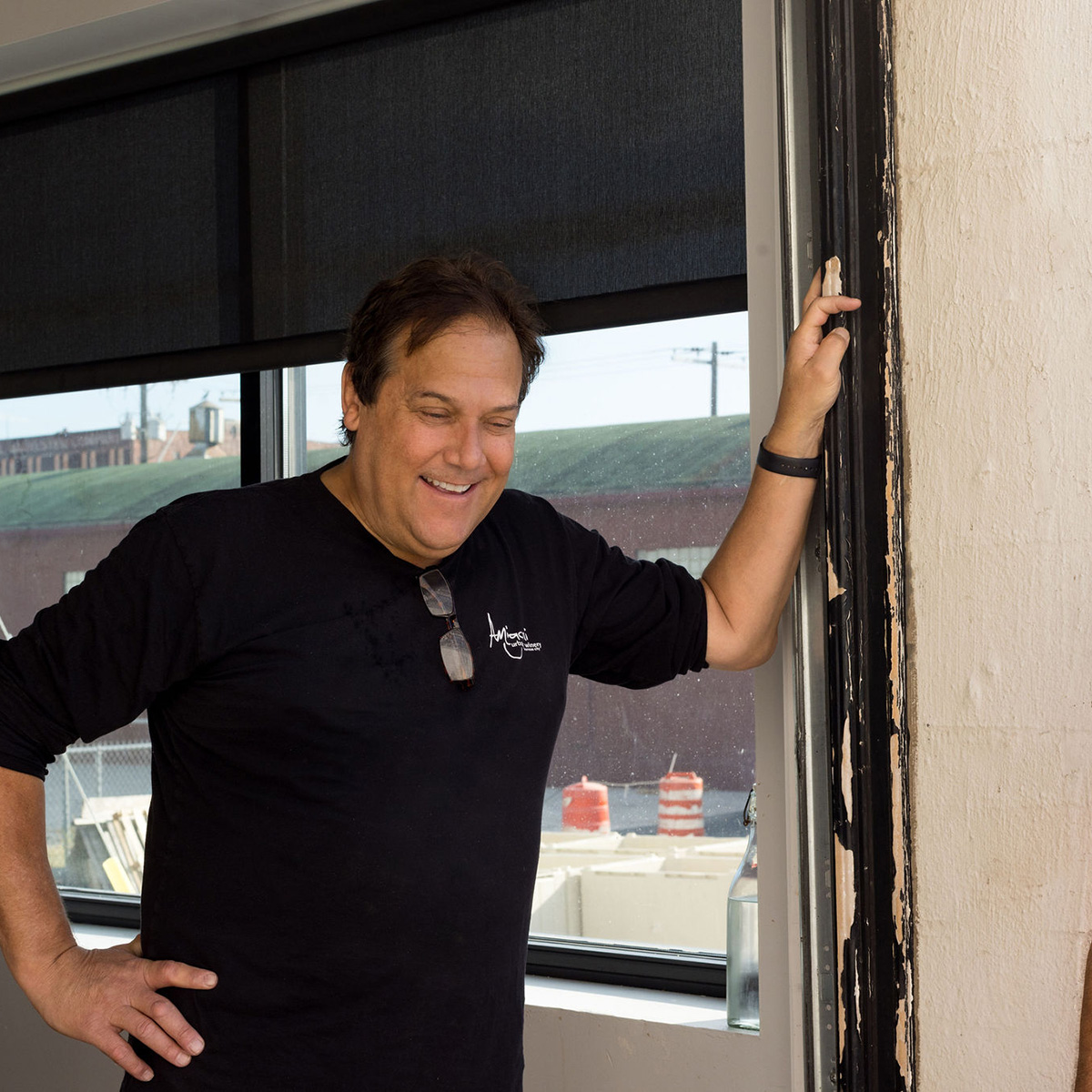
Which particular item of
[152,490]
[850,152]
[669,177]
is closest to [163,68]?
[152,490]

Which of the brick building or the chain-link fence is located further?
the chain-link fence

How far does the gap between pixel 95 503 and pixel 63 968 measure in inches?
53.9

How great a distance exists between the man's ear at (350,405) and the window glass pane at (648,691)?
1.98 ft

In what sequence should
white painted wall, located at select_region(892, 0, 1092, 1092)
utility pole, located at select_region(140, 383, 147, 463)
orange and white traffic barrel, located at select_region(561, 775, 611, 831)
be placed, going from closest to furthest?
1. white painted wall, located at select_region(892, 0, 1092, 1092)
2. orange and white traffic barrel, located at select_region(561, 775, 611, 831)
3. utility pole, located at select_region(140, 383, 147, 463)

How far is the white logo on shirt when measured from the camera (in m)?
1.41

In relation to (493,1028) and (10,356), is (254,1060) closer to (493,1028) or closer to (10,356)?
(493,1028)

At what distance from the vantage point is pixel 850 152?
4.42 ft

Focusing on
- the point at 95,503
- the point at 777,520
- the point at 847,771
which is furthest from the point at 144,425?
the point at 847,771

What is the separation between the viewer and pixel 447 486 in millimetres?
1358

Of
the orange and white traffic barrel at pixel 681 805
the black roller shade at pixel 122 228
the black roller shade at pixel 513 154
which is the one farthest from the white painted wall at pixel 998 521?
the black roller shade at pixel 122 228

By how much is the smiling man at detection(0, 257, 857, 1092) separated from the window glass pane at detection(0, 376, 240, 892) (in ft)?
3.53

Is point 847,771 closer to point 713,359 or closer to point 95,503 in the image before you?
point 713,359

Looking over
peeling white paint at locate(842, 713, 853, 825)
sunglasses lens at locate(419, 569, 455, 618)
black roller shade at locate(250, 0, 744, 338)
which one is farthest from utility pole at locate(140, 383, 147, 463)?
peeling white paint at locate(842, 713, 853, 825)

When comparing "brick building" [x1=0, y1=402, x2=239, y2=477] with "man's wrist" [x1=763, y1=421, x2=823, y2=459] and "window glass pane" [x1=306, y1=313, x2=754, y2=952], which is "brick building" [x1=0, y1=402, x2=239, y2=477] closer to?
"window glass pane" [x1=306, y1=313, x2=754, y2=952]
